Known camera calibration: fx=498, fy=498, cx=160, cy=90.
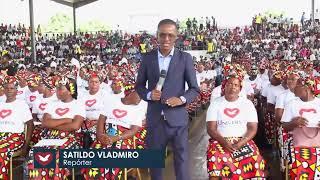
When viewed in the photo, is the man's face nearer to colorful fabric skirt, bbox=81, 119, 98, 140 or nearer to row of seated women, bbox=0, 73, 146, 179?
row of seated women, bbox=0, 73, 146, 179

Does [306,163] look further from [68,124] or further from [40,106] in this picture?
[40,106]

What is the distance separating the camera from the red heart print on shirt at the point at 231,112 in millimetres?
4523

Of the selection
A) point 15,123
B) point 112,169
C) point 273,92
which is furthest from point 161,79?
point 273,92

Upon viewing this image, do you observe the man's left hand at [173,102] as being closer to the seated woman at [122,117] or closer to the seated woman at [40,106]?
the seated woman at [122,117]

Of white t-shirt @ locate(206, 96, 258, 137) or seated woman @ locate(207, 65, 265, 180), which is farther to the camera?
white t-shirt @ locate(206, 96, 258, 137)

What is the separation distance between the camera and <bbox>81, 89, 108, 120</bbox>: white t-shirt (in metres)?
6.26

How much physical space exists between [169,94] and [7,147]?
2419 millimetres

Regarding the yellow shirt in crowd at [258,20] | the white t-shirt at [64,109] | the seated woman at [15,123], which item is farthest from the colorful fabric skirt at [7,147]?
the yellow shirt in crowd at [258,20]

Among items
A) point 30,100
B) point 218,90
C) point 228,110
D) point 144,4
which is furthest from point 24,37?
point 228,110

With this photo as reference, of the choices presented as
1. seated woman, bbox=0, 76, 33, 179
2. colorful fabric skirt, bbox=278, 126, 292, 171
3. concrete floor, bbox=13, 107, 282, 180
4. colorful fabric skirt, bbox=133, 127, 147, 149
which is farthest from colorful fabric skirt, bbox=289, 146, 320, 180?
seated woman, bbox=0, 76, 33, 179

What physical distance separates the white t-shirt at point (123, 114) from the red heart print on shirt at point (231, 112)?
0.96 metres

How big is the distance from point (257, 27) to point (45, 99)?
2157 cm

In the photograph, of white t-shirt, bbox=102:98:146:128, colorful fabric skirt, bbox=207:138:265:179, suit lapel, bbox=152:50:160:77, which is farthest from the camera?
white t-shirt, bbox=102:98:146:128

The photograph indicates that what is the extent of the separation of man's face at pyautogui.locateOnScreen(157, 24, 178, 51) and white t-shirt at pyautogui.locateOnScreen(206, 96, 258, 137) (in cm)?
129
